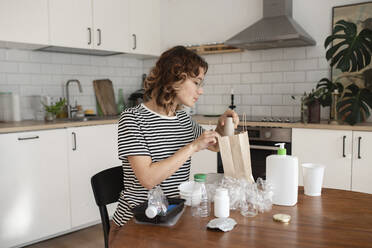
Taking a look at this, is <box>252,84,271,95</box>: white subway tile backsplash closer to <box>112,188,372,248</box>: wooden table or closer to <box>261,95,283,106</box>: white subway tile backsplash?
<box>261,95,283,106</box>: white subway tile backsplash

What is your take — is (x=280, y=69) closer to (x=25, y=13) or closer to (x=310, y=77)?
(x=310, y=77)

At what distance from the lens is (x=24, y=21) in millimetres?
3139

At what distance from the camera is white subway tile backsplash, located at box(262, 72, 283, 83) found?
12.5 ft

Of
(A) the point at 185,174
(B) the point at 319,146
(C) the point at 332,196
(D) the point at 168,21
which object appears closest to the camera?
(C) the point at 332,196

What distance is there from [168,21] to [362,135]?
269cm

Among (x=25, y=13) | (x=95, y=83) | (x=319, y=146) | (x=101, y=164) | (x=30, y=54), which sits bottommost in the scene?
(x=101, y=164)

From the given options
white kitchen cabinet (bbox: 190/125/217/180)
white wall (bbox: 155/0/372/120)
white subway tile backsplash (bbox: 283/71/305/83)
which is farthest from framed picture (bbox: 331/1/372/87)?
white kitchen cabinet (bbox: 190/125/217/180)

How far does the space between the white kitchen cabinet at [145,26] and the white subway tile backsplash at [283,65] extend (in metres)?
1.44

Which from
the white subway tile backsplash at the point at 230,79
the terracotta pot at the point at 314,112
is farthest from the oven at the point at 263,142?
the white subway tile backsplash at the point at 230,79

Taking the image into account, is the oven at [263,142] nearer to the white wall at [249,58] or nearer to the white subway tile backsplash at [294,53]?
the white wall at [249,58]

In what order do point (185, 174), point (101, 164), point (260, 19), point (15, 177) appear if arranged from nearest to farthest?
point (185, 174)
point (15, 177)
point (101, 164)
point (260, 19)

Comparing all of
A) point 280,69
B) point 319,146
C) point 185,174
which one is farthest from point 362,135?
point 185,174

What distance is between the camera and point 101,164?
345 cm

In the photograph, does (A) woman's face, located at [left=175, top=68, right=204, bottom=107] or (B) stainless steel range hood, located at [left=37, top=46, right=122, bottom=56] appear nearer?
(A) woman's face, located at [left=175, top=68, right=204, bottom=107]
